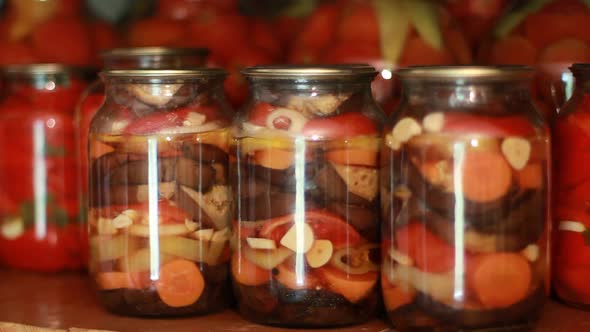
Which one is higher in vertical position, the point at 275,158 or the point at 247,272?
the point at 275,158

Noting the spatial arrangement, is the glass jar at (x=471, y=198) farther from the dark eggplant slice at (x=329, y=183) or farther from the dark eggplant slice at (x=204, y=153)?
the dark eggplant slice at (x=204, y=153)

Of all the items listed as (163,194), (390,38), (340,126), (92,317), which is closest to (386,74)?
(390,38)

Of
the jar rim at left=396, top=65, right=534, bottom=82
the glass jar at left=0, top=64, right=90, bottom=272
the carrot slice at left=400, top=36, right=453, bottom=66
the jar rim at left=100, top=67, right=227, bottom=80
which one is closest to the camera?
the jar rim at left=396, top=65, right=534, bottom=82

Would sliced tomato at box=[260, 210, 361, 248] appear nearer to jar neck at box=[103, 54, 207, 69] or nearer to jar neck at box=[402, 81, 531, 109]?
jar neck at box=[402, 81, 531, 109]

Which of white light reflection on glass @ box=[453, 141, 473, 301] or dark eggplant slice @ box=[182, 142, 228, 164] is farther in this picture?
dark eggplant slice @ box=[182, 142, 228, 164]

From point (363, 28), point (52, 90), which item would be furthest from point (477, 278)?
point (52, 90)

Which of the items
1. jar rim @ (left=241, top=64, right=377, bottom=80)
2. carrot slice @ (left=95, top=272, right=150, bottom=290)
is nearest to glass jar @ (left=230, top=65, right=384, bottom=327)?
jar rim @ (left=241, top=64, right=377, bottom=80)

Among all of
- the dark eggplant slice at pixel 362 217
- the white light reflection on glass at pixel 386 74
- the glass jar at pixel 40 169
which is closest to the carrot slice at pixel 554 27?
the white light reflection on glass at pixel 386 74

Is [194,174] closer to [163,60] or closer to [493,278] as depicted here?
[163,60]
